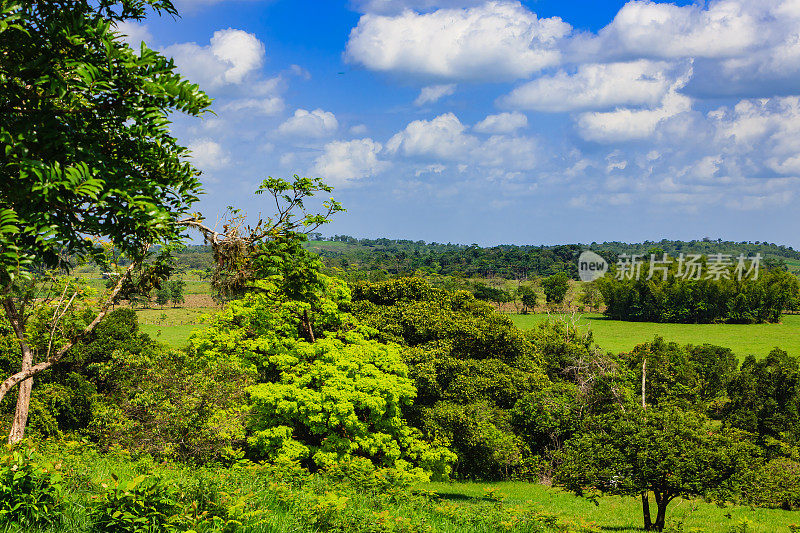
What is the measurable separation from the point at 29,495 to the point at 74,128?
13.4ft

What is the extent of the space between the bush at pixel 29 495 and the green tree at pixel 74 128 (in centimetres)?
229

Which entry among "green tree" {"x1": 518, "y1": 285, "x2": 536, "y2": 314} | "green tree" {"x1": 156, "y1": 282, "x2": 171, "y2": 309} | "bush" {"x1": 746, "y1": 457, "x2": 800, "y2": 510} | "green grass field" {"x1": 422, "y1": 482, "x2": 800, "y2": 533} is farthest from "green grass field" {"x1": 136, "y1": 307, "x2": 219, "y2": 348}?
"bush" {"x1": 746, "y1": 457, "x2": 800, "y2": 510}

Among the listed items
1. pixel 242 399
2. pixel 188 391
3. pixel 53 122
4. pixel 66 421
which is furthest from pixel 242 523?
pixel 66 421

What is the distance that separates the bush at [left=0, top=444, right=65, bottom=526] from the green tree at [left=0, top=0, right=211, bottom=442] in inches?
90.0

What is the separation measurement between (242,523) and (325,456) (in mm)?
17908

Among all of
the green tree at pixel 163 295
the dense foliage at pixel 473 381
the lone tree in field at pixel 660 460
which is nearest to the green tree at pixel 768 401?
the dense foliage at pixel 473 381

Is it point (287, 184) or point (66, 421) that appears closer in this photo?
point (287, 184)

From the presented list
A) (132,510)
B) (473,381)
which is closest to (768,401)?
(473,381)

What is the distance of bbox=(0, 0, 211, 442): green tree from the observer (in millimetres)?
5328

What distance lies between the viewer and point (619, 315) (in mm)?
122312

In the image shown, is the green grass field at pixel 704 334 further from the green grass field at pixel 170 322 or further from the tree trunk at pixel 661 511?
the tree trunk at pixel 661 511

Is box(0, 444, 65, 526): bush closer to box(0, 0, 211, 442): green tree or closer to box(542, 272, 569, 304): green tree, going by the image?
box(0, 0, 211, 442): green tree

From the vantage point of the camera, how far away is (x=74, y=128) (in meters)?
6.12

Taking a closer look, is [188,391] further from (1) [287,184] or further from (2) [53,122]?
(2) [53,122]
